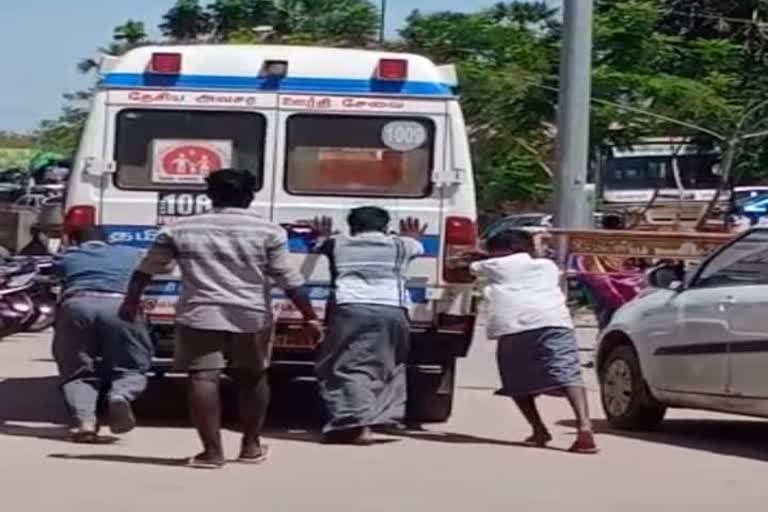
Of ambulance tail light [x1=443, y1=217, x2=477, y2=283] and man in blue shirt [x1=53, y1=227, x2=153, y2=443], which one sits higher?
ambulance tail light [x1=443, y1=217, x2=477, y2=283]

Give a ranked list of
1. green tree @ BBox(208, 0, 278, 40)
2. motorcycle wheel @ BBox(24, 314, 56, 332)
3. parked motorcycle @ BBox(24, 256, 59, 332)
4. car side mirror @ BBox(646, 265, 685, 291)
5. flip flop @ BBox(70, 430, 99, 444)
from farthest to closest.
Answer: green tree @ BBox(208, 0, 278, 40)
motorcycle wheel @ BBox(24, 314, 56, 332)
parked motorcycle @ BBox(24, 256, 59, 332)
car side mirror @ BBox(646, 265, 685, 291)
flip flop @ BBox(70, 430, 99, 444)

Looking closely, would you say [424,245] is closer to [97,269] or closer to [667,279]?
[667,279]

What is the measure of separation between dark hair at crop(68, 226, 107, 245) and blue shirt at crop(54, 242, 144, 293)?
26cm

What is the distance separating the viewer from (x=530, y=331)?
12.1m

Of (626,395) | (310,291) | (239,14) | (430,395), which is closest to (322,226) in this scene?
(310,291)

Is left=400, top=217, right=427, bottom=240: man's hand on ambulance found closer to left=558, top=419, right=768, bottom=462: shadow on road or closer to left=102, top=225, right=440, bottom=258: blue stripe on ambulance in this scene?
left=102, top=225, right=440, bottom=258: blue stripe on ambulance

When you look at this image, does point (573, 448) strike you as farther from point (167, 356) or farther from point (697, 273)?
point (167, 356)

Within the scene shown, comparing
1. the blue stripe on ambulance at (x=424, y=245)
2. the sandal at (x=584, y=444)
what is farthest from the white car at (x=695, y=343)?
the blue stripe on ambulance at (x=424, y=245)

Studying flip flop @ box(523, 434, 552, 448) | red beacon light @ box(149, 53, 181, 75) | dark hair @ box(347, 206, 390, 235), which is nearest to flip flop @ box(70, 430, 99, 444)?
dark hair @ box(347, 206, 390, 235)

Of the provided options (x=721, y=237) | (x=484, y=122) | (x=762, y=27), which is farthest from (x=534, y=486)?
(x=762, y=27)

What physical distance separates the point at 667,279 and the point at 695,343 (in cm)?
74

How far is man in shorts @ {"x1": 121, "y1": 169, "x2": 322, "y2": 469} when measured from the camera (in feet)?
35.3

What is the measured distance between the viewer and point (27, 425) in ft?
42.7

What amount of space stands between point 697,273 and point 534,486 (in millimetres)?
Result: 2973
